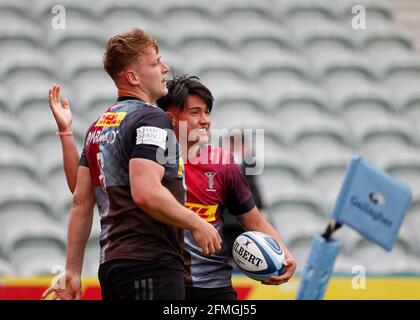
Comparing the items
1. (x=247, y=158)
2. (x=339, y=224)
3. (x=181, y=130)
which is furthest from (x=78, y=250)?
(x=247, y=158)

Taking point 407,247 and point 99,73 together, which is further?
point 99,73

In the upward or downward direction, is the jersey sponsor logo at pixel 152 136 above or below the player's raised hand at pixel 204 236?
above

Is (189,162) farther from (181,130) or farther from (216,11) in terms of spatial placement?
(216,11)

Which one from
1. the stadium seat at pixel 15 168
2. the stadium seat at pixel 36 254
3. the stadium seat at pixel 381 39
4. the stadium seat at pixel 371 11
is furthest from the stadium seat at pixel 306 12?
the stadium seat at pixel 36 254

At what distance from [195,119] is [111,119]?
67cm

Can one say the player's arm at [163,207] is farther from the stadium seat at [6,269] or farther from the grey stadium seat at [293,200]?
the grey stadium seat at [293,200]

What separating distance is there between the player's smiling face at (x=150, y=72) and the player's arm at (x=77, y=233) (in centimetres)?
44

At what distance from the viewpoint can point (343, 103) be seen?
1108 cm

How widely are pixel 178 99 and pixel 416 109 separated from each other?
7236 mm

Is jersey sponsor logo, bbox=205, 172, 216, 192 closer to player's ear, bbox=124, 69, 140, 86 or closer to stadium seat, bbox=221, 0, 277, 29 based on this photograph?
player's ear, bbox=124, 69, 140, 86

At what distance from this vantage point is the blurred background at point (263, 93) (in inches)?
351

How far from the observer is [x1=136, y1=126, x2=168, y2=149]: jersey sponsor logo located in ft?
12.7

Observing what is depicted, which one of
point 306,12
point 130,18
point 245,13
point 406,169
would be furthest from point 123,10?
point 406,169

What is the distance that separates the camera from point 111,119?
13.3 feet
